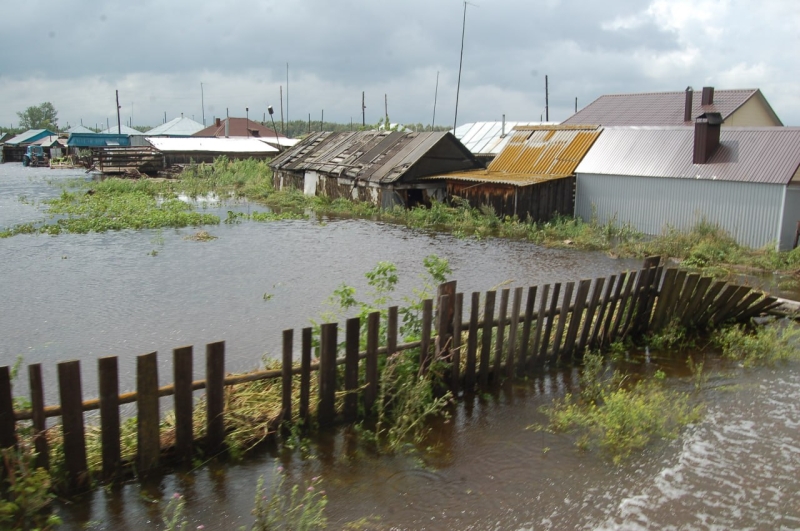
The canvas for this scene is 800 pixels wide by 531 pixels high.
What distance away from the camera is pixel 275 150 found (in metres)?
55.7

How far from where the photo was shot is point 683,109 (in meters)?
32.0

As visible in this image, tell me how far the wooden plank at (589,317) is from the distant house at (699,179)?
1142 centimetres

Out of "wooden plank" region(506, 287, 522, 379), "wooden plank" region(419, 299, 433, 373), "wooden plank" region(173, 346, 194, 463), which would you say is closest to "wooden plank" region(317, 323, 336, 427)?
"wooden plank" region(419, 299, 433, 373)

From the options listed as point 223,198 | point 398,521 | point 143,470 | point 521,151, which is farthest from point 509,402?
point 223,198

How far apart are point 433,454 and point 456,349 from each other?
1342 millimetres

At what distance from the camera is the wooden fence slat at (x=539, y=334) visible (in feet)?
26.5

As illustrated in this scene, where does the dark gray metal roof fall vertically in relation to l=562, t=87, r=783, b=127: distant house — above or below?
below

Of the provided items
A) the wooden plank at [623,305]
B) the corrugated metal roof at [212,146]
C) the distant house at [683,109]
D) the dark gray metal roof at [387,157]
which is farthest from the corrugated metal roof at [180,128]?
the wooden plank at [623,305]

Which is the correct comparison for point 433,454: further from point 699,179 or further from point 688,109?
point 688,109

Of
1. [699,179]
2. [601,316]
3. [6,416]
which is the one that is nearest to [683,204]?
[699,179]

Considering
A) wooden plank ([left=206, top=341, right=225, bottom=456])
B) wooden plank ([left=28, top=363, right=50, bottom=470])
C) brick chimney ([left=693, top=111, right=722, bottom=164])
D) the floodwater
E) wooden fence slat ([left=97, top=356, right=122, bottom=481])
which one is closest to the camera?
wooden plank ([left=28, top=363, right=50, bottom=470])

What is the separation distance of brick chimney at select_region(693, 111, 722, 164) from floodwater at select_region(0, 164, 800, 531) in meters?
9.53

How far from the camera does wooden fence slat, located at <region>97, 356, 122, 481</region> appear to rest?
5.27 meters

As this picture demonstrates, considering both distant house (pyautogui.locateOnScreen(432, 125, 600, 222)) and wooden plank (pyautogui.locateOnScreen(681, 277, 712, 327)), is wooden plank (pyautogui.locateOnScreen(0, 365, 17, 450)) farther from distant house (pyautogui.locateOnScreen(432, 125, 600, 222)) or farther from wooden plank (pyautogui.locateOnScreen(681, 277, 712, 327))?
distant house (pyautogui.locateOnScreen(432, 125, 600, 222))
